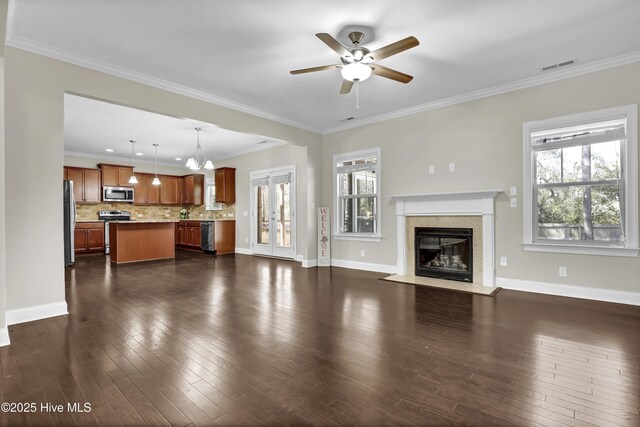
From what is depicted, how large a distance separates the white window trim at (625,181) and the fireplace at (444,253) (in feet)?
2.60

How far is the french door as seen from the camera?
750cm

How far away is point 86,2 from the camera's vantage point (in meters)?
2.60

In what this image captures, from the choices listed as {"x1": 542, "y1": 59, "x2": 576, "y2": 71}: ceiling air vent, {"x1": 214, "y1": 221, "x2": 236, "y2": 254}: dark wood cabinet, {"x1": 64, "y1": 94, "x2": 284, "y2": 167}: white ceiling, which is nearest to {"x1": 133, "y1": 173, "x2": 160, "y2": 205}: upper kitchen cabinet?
{"x1": 64, "y1": 94, "x2": 284, "y2": 167}: white ceiling

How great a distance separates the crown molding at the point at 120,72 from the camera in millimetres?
3104

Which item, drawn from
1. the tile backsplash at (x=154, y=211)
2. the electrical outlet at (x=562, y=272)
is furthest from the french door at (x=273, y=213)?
the electrical outlet at (x=562, y=272)

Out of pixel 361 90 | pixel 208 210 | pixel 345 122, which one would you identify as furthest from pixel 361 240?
pixel 208 210

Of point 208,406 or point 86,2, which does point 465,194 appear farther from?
point 86,2

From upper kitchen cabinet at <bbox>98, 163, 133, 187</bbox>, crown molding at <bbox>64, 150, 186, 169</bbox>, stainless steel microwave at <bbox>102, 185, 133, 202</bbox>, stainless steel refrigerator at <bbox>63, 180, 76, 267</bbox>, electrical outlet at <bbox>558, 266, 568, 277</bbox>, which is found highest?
crown molding at <bbox>64, 150, 186, 169</bbox>

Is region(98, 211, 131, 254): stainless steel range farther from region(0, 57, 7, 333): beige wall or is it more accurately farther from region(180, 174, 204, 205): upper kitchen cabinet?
region(0, 57, 7, 333): beige wall

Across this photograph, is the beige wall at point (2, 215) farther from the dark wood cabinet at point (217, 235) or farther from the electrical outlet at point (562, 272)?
the dark wood cabinet at point (217, 235)

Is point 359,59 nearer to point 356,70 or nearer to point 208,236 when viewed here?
point 356,70

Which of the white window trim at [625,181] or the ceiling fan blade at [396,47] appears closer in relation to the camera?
the ceiling fan blade at [396,47]

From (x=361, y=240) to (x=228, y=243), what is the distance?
4398 mm

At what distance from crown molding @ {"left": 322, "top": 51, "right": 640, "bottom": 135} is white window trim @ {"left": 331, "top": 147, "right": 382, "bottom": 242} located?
22.4 inches
